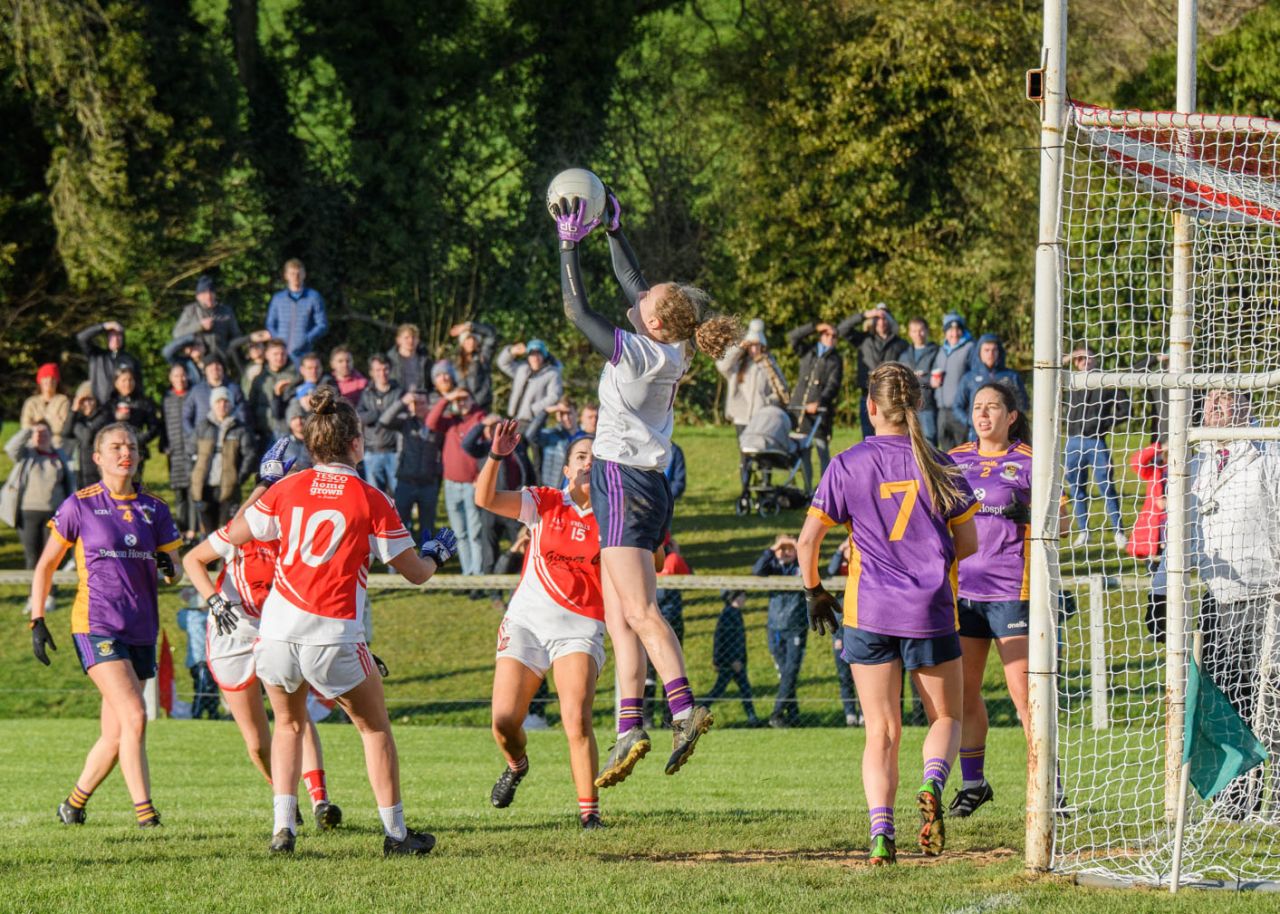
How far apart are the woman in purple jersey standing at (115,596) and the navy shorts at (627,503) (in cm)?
281

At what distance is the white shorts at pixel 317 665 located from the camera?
704 centimetres

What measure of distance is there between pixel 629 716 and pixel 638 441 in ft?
4.08

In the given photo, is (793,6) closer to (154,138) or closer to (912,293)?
(912,293)

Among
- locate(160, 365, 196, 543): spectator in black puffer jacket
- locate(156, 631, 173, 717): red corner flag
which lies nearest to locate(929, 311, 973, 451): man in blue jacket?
locate(160, 365, 196, 543): spectator in black puffer jacket

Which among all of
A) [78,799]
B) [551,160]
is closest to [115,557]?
[78,799]

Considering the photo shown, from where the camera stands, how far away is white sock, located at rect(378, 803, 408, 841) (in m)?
7.32

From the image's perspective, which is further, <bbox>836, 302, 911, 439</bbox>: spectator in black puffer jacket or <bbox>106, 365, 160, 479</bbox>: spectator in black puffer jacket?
<bbox>836, 302, 911, 439</bbox>: spectator in black puffer jacket

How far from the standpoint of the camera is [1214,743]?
22.0 ft

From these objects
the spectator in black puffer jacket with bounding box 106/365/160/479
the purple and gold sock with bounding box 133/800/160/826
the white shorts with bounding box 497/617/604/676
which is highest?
the spectator in black puffer jacket with bounding box 106/365/160/479

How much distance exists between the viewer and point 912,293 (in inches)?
1128

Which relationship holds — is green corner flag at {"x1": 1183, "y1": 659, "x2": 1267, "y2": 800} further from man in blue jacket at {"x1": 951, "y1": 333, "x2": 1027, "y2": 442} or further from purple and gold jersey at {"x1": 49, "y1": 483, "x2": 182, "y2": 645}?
man in blue jacket at {"x1": 951, "y1": 333, "x2": 1027, "y2": 442}

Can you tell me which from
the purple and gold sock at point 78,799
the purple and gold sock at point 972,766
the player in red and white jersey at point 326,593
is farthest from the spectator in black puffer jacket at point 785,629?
the player in red and white jersey at point 326,593

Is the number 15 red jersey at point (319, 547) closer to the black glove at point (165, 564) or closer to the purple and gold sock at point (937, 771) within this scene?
the black glove at point (165, 564)

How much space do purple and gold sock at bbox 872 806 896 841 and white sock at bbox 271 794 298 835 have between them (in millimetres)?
2605
